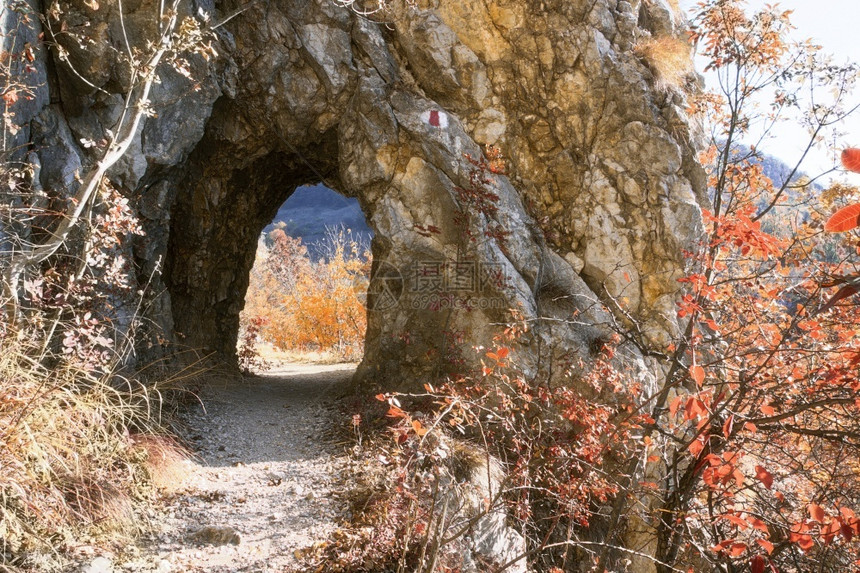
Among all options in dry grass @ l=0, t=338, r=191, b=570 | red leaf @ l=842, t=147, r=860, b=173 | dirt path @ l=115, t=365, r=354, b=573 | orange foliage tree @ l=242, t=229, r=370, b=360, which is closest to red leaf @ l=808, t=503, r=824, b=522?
red leaf @ l=842, t=147, r=860, b=173

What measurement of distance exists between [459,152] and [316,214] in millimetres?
53781

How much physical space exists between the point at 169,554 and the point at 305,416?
3669 millimetres

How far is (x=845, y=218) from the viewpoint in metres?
1.02

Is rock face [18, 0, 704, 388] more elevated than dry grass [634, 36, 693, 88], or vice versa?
dry grass [634, 36, 693, 88]

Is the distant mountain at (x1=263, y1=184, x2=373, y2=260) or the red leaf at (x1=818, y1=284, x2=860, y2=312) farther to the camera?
the distant mountain at (x1=263, y1=184, x2=373, y2=260)

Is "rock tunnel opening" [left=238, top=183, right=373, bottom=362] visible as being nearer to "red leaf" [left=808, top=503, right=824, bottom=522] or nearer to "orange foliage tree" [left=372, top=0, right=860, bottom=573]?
"orange foliage tree" [left=372, top=0, right=860, bottom=573]

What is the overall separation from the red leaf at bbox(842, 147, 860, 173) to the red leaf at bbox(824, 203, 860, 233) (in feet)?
0.25

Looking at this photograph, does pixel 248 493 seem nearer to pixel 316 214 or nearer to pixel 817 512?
pixel 817 512

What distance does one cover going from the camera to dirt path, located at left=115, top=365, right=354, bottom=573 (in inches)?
130

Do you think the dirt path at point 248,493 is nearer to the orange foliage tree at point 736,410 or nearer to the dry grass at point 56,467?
the dry grass at point 56,467

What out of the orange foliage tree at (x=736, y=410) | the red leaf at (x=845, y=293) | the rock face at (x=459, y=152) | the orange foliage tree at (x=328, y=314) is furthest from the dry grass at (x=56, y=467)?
the orange foliage tree at (x=328, y=314)

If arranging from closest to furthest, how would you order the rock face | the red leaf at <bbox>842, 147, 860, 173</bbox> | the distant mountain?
1. the red leaf at <bbox>842, 147, 860, 173</bbox>
2. the rock face
3. the distant mountain

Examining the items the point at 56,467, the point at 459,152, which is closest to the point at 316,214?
the point at 459,152

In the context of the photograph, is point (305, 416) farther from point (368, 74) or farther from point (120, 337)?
point (368, 74)
